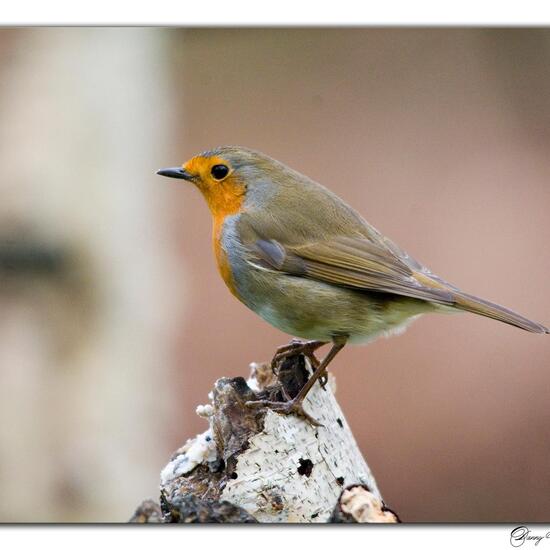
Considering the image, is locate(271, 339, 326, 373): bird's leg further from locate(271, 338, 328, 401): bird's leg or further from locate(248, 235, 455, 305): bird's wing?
locate(248, 235, 455, 305): bird's wing

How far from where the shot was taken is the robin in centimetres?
232

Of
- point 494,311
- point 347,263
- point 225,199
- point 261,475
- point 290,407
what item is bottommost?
point 261,475

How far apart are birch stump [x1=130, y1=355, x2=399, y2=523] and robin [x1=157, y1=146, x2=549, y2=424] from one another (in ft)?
0.35

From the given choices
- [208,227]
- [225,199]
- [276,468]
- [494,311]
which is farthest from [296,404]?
[208,227]

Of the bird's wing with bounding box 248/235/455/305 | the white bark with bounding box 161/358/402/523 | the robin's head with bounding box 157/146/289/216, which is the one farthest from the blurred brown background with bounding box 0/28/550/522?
the white bark with bounding box 161/358/402/523

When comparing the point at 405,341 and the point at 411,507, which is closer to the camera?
the point at 411,507

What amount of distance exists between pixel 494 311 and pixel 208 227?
139 cm

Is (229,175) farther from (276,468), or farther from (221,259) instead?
(276,468)

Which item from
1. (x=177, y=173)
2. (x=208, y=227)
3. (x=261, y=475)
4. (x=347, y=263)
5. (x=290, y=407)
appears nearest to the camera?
(x=261, y=475)

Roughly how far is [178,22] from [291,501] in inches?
54.5

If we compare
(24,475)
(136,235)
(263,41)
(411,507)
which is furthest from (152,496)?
(263,41)

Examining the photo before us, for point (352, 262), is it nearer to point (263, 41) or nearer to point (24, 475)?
point (263, 41)

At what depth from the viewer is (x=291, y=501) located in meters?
2.10

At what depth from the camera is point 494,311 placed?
2.22 m
